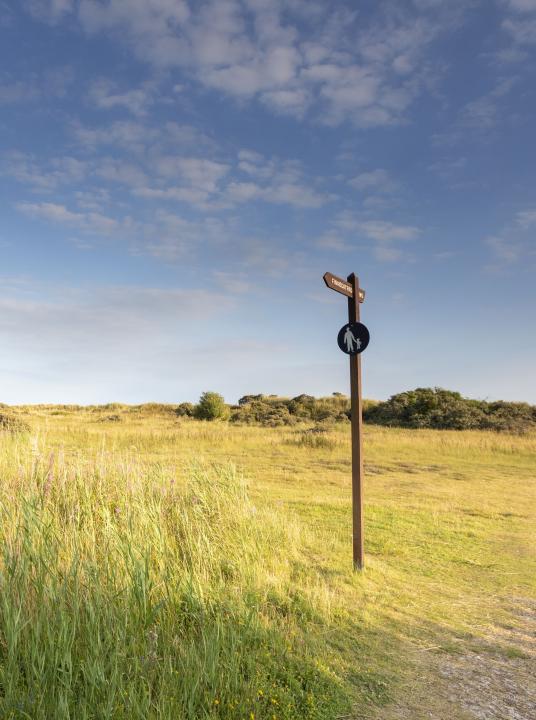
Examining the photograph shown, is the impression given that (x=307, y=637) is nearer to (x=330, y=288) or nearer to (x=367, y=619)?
(x=367, y=619)

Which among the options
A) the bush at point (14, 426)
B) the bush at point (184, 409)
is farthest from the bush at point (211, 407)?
the bush at point (14, 426)

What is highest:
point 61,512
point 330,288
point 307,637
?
point 330,288

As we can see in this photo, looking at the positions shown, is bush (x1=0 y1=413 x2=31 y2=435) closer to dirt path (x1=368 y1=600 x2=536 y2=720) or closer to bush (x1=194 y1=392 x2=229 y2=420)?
dirt path (x1=368 y1=600 x2=536 y2=720)

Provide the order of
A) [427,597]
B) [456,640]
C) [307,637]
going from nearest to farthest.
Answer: [307,637], [456,640], [427,597]

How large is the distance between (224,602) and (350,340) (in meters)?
3.74

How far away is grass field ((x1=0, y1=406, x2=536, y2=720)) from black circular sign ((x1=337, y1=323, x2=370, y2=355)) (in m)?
2.70

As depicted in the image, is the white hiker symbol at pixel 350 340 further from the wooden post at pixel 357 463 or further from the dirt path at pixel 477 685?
the dirt path at pixel 477 685

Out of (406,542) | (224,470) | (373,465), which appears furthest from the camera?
(373,465)

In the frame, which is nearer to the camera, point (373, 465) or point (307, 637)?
point (307, 637)

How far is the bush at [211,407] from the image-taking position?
146 feet

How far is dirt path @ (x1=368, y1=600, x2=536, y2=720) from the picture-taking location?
413 centimetres

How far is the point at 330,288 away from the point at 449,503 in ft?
28.9

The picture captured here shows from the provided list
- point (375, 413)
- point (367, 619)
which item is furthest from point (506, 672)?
point (375, 413)

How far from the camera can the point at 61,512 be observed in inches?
279
